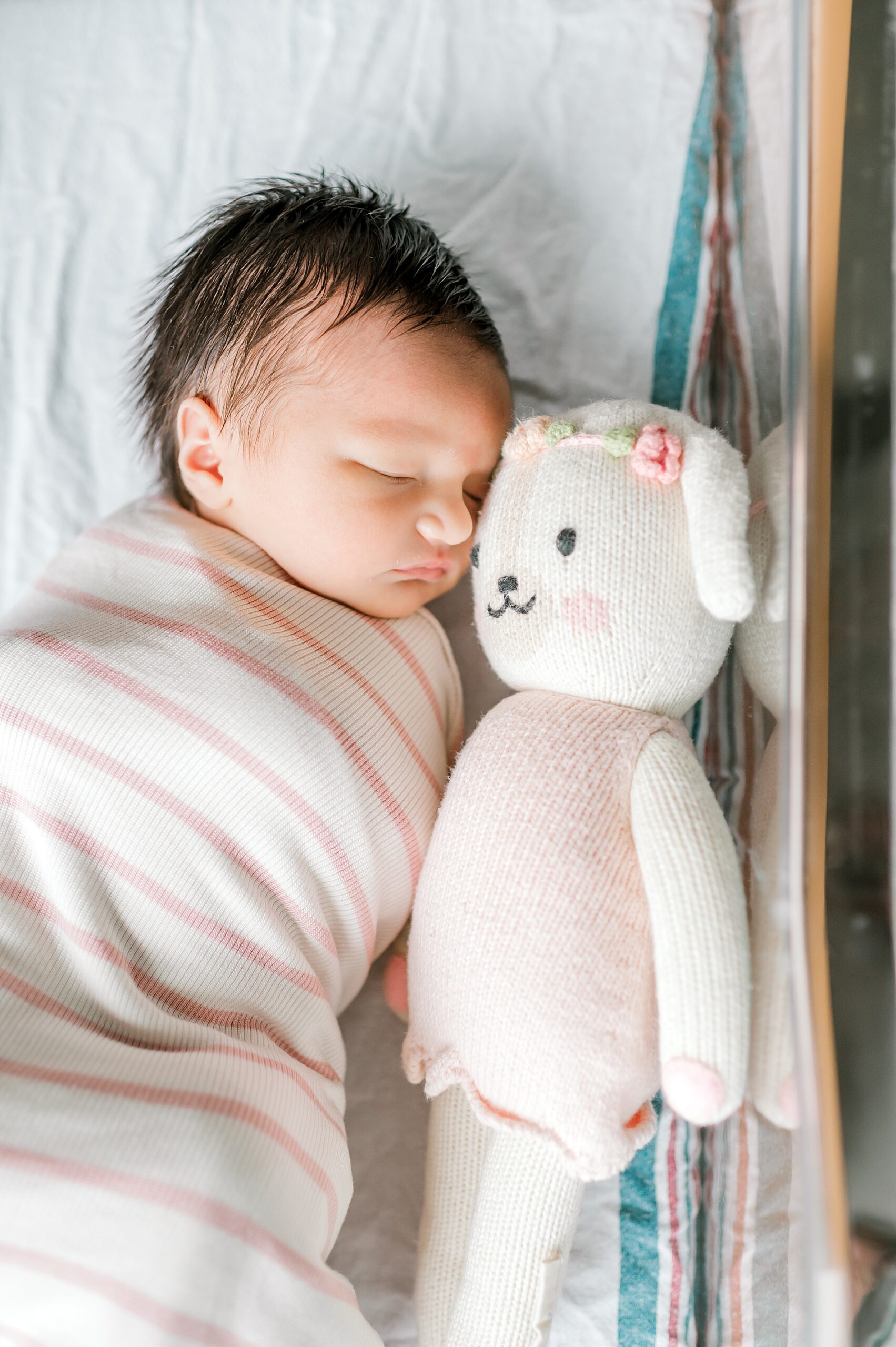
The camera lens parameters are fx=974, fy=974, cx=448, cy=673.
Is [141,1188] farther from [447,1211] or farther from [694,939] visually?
[694,939]

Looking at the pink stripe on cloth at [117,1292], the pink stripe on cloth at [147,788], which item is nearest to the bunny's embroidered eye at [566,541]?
the pink stripe on cloth at [147,788]

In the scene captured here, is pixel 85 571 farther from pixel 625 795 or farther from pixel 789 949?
pixel 789 949

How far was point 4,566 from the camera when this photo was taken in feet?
3.84

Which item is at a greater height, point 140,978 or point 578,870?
point 578,870

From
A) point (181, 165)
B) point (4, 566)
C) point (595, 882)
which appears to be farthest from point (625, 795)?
point (181, 165)

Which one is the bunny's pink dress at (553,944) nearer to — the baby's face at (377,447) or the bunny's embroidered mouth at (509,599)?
the bunny's embroidered mouth at (509,599)

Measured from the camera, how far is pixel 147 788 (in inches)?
31.4

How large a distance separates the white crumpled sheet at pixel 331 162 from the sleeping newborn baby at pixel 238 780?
19cm

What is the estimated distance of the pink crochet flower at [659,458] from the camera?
0.72 m

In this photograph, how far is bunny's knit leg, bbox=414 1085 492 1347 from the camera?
0.81 m

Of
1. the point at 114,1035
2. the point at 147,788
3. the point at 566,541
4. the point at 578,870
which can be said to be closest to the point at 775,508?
the point at 566,541

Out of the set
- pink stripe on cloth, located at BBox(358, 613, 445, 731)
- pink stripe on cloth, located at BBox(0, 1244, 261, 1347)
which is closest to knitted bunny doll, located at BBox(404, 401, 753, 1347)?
pink stripe on cloth, located at BBox(358, 613, 445, 731)

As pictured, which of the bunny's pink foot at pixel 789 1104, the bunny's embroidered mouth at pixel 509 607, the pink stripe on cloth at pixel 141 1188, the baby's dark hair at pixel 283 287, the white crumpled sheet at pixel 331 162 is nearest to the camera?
the bunny's pink foot at pixel 789 1104

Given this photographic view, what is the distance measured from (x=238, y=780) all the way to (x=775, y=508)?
47cm
